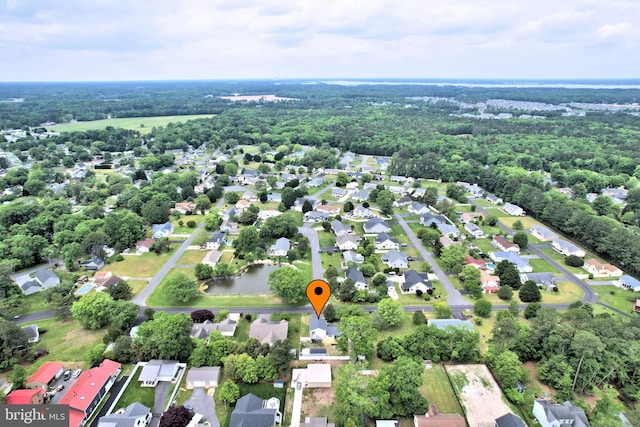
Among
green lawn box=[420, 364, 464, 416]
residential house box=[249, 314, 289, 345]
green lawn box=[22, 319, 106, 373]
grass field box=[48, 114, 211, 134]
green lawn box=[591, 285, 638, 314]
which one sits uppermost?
grass field box=[48, 114, 211, 134]

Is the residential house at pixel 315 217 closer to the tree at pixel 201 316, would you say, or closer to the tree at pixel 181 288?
the tree at pixel 181 288

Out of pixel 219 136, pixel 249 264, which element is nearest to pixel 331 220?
pixel 249 264

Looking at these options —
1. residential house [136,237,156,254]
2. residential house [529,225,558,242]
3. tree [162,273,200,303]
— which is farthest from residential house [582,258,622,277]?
residential house [136,237,156,254]

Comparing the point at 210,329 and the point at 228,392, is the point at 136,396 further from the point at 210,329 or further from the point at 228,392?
the point at 210,329

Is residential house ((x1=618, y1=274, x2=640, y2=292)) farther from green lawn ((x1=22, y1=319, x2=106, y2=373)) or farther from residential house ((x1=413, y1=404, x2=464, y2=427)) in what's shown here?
Answer: green lawn ((x1=22, y1=319, x2=106, y2=373))

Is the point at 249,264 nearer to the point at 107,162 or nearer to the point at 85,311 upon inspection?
the point at 85,311

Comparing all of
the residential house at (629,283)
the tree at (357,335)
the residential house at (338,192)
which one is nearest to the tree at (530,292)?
the residential house at (629,283)

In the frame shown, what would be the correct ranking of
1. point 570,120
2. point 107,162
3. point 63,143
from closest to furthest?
point 107,162, point 63,143, point 570,120
